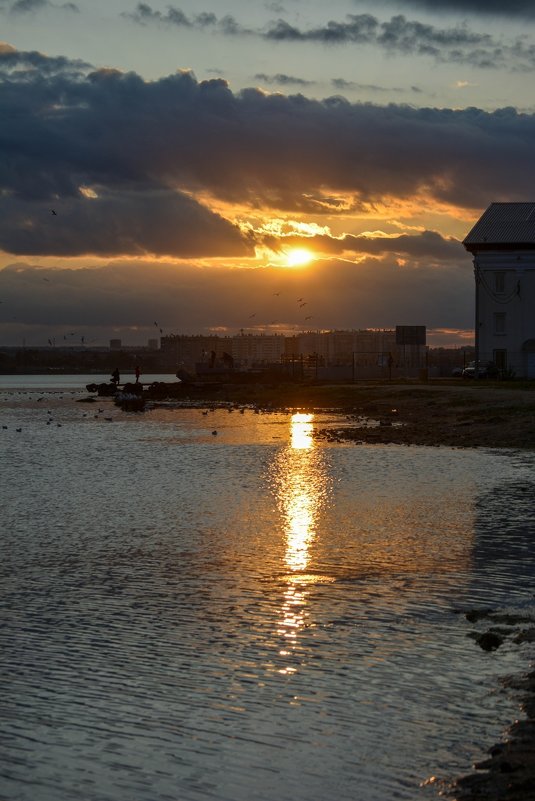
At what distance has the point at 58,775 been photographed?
25.8ft

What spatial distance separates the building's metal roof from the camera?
84.6 metres

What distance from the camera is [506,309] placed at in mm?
84812

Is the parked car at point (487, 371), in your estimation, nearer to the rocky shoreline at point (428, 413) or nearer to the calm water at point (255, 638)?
the rocky shoreline at point (428, 413)

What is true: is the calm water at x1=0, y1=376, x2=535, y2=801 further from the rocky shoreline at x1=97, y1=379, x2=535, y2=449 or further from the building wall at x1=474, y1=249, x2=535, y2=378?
the building wall at x1=474, y1=249, x2=535, y2=378

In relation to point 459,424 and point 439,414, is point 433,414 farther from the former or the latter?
point 459,424

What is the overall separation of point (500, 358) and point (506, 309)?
3.94 meters

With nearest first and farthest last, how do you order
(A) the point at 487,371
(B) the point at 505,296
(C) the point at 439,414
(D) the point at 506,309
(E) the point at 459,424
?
(E) the point at 459,424 < (C) the point at 439,414 < (A) the point at 487,371 < (D) the point at 506,309 < (B) the point at 505,296

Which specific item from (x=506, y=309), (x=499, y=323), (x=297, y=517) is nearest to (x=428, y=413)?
(x=297, y=517)

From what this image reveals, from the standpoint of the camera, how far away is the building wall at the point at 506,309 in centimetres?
8431

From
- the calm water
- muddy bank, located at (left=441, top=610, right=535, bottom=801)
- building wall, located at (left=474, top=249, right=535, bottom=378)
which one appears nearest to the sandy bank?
the calm water

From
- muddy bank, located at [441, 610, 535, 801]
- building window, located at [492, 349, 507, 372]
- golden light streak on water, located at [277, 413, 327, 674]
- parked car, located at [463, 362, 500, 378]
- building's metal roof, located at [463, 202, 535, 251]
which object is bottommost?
golden light streak on water, located at [277, 413, 327, 674]

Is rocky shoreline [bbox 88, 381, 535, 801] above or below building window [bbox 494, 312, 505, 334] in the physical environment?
below

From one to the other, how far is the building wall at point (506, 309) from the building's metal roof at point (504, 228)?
2.96ft

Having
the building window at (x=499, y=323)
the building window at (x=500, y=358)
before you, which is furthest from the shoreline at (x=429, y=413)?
the building window at (x=499, y=323)
